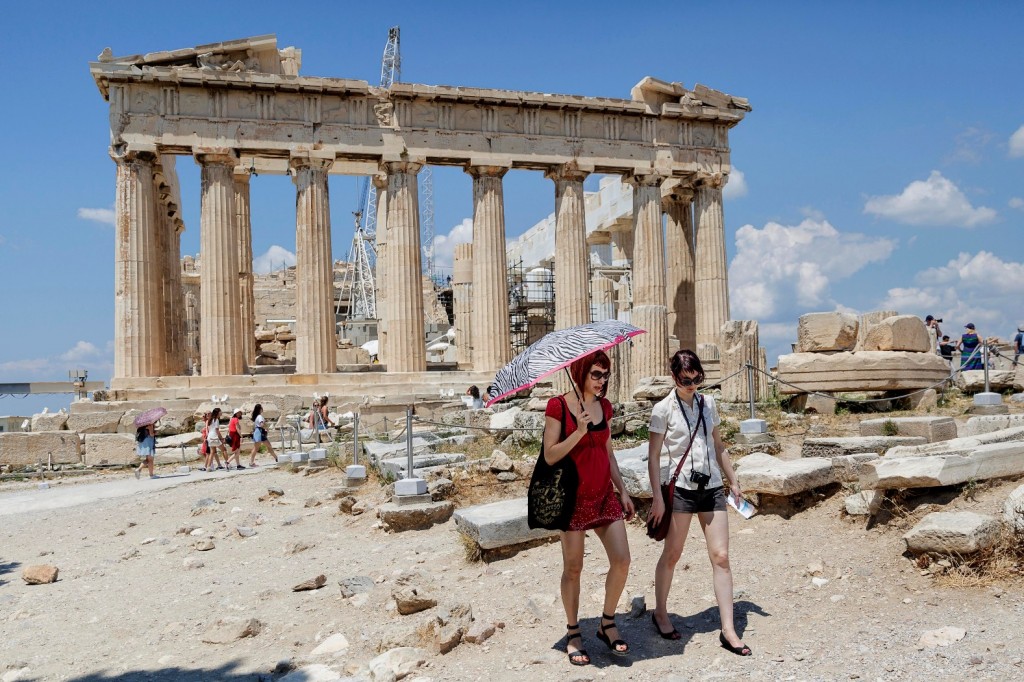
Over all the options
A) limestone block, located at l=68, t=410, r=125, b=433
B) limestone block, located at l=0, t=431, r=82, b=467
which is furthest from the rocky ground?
limestone block, located at l=68, t=410, r=125, b=433

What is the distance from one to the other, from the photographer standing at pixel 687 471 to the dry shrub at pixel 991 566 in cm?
141

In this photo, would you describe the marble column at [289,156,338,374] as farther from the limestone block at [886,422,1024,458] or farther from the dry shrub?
the dry shrub

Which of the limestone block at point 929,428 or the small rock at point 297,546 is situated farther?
the limestone block at point 929,428

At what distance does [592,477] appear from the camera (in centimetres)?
530

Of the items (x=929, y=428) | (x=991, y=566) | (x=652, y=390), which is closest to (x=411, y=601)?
(x=991, y=566)

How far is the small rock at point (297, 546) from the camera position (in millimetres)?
9204

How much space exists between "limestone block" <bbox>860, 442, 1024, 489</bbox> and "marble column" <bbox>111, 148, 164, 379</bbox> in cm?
2167

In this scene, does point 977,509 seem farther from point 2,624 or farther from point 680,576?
point 2,624

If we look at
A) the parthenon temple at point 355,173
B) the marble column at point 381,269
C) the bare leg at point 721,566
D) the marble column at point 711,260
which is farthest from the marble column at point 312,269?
the bare leg at point 721,566

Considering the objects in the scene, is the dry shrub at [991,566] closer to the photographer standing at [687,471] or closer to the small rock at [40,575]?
the photographer standing at [687,471]

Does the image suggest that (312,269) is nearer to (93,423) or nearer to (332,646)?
(93,423)

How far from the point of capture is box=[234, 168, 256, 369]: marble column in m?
27.0

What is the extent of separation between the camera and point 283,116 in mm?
25094

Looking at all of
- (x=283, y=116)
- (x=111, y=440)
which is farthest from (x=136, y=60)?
(x=111, y=440)
